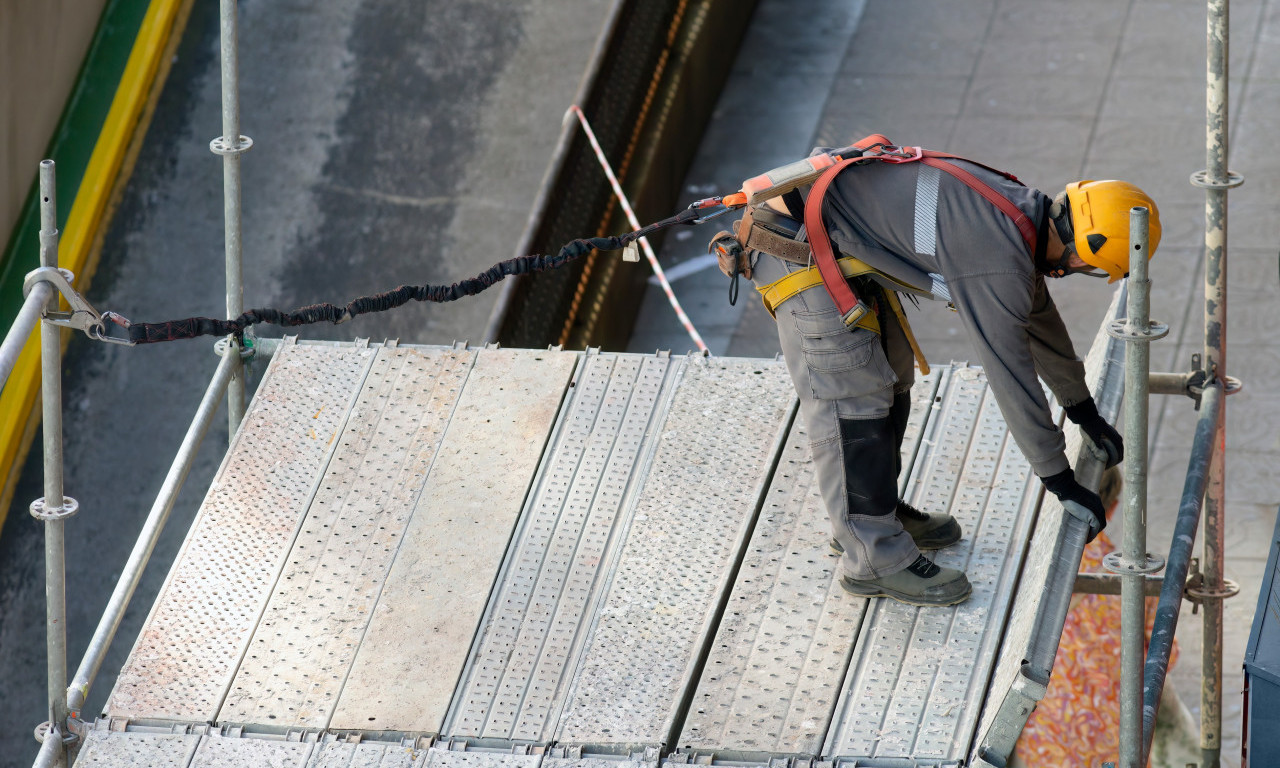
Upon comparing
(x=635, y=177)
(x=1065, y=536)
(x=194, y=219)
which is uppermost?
(x=635, y=177)

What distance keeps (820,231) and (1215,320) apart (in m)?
1.84

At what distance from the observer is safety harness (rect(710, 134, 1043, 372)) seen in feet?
16.0

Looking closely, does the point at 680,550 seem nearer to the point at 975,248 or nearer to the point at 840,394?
the point at 840,394

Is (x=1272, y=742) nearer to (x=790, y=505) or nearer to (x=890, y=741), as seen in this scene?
(x=890, y=741)

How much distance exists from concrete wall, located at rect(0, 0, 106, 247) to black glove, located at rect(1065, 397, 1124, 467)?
8.18m

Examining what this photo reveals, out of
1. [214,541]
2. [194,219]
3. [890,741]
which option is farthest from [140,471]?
[890,741]

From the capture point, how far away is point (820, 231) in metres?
4.89

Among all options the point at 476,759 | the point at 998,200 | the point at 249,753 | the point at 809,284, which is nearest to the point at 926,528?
the point at 809,284

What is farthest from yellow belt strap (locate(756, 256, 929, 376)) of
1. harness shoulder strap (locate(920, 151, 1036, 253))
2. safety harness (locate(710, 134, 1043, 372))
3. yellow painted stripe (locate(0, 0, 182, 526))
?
yellow painted stripe (locate(0, 0, 182, 526))

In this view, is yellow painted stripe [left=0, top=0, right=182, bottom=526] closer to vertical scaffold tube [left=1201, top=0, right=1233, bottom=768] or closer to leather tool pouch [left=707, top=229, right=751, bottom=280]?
leather tool pouch [left=707, top=229, right=751, bottom=280]

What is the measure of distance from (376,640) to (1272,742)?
2715 mm

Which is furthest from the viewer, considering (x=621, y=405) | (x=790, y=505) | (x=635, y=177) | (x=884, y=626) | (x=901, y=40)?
(x=901, y=40)

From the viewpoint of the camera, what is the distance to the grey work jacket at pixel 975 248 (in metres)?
4.62

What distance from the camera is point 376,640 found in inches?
203
